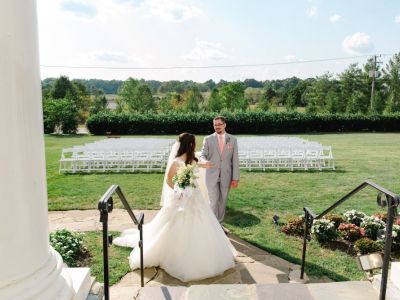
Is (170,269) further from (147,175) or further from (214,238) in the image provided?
(147,175)

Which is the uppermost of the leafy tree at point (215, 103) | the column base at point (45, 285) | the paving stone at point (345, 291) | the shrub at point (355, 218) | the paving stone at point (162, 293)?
the leafy tree at point (215, 103)

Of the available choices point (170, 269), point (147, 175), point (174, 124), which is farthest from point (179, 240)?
point (174, 124)

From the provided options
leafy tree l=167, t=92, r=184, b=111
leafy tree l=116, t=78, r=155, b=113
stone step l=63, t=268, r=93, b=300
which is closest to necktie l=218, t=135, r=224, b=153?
stone step l=63, t=268, r=93, b=300

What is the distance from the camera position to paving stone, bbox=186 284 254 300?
409cm

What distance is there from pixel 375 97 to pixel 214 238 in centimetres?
4904

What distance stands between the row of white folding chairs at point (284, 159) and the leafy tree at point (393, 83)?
35.8 metres

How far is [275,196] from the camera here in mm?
10445

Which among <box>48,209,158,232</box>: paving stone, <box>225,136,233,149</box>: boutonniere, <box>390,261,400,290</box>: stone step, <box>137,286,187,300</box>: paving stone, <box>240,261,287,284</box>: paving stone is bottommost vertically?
<box>240,261,287,284</box>: paving stone

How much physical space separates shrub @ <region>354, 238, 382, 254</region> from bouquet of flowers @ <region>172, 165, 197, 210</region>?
9.46 ft

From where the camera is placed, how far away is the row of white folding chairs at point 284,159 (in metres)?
14.6

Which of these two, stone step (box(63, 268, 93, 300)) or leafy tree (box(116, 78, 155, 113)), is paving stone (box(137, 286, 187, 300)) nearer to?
stone step (box(63, 268, 93, 300))

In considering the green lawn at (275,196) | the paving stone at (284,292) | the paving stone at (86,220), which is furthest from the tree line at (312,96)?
the paving stone at (284,292)

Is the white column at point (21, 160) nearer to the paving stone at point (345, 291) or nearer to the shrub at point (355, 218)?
the paving stone at point (345, 291)

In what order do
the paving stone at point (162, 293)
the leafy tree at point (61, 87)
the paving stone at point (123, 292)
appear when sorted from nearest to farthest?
the paving stone at point (162, 293)
the paving stone at point (123, 292)
the leafy tree at point (61, 87)
